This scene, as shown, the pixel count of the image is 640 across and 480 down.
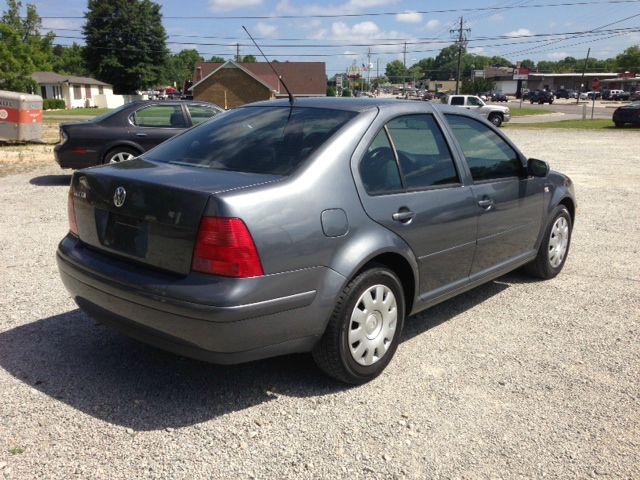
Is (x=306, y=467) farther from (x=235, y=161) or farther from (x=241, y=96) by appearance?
(x=241, y=96)

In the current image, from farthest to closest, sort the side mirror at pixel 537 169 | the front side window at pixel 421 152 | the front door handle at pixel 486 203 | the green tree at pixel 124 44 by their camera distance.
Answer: the green tree at pixel 124 44 → the side mirror at pixel 537 169 → the front door handle at pixel 486 203 → the front side window at pixel 421 152

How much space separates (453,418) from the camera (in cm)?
314

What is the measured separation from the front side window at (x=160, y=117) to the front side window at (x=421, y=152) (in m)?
7.35

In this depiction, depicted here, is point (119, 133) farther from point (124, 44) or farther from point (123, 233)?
point (124, 44)

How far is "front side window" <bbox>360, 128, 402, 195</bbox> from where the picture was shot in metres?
3.41

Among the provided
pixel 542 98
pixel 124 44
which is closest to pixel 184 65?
pixel 124 44

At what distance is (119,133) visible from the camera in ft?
33.3

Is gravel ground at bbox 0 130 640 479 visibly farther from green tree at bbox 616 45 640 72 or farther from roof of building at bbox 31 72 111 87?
green tree at bbox 616 45 640 72

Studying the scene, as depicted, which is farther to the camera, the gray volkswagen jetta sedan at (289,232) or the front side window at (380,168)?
the front side window at (380,168)

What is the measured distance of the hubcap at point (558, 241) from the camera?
5438mm

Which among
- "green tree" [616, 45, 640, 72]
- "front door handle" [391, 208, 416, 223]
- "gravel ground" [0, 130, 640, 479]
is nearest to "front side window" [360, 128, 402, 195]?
"front door handle" [391, 208, 416, 223]

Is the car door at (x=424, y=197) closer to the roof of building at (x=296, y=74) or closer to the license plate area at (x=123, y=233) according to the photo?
the license plate area at (x=123, y=233)

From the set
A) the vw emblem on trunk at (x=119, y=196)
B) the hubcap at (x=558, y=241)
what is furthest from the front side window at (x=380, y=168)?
the hubcap at (x=558, y=241)

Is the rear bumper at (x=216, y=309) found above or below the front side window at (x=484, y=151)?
below
